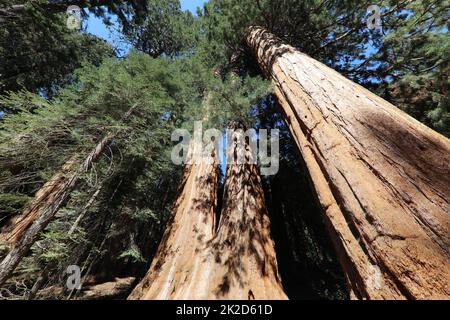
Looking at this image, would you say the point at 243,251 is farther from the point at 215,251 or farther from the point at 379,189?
the point at 379,189

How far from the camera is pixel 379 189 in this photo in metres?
1.70

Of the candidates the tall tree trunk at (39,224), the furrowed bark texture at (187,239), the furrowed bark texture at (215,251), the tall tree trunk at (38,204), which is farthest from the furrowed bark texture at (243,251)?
the tall tree trunk at (38,204)

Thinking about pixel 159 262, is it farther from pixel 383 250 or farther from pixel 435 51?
pixel 435 51

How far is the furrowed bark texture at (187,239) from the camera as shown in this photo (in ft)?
A: 7.26

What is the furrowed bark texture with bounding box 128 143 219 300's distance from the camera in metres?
2.21

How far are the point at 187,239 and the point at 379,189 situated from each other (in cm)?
228

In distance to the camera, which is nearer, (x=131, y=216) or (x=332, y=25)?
(x=131, y=216)

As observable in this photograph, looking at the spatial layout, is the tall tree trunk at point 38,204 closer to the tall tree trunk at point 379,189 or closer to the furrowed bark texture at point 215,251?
the furrowed bark texture at point 215,251

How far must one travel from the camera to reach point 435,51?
430cm

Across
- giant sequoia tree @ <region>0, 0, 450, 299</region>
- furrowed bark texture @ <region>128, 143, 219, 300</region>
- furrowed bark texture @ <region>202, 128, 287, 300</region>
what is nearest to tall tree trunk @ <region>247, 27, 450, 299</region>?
giant sequoia tree @ <region>0, 0, 450, 299</region>

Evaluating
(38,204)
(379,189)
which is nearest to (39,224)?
(38,204)

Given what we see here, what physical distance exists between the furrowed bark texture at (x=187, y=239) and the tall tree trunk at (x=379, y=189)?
4.86 feet
